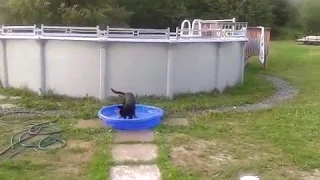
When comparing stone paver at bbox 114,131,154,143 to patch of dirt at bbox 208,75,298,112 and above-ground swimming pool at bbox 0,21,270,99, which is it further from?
above-ground swimming pool at bbox 0,21,270,99

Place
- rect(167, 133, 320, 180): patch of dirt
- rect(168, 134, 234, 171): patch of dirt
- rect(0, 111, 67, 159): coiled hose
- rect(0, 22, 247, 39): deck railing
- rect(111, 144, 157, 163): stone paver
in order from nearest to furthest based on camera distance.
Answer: rect(167, 133, 320, 180): patch of dirt
rect(168, 134, 234, 171): patch of dirt
rect(111, 144, 157, 163): stone paver
rect(0, 111, 67, 159): coiled hose
rect(0, 22, 247, 39): deck railing

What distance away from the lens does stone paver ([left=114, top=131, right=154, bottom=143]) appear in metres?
7.79

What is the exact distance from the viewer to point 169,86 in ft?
37.5

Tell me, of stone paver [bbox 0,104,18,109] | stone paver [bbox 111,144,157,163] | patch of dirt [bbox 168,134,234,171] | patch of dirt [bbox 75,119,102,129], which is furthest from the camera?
stone paver [bbox 0,104,18,109]

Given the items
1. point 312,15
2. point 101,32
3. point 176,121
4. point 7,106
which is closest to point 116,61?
point 101,32

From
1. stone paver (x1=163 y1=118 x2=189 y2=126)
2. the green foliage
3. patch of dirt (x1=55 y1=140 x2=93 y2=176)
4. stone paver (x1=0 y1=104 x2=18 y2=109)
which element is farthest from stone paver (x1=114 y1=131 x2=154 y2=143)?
the green foliage

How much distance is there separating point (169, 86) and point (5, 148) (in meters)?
5.37

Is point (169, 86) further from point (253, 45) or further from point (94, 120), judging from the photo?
point (253, 45)

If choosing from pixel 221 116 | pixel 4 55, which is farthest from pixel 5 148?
pixel 4 55

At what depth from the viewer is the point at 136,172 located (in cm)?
607

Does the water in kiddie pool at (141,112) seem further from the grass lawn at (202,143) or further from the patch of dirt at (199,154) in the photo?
the patch of dirt at (199,154)

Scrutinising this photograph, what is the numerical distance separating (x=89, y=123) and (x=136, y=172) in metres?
3.34

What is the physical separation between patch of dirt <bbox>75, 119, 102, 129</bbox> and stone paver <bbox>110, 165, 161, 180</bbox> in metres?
2.74

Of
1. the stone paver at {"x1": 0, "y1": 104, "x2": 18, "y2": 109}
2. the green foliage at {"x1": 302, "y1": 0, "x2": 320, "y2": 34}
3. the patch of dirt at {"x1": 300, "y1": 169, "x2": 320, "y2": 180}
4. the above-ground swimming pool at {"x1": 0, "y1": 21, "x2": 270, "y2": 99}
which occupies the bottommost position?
the patch of dirt at {"x1": 300, "y1": 169, "x2": 320, "y2": 180}
